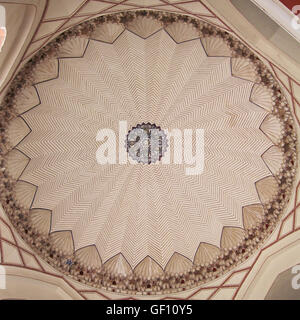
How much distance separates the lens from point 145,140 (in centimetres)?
941

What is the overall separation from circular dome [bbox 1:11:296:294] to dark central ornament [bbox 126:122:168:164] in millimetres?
29

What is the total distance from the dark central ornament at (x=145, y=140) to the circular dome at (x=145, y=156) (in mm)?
29

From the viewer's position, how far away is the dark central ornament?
9.41 m

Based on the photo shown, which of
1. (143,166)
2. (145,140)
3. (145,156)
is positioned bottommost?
(143,166)

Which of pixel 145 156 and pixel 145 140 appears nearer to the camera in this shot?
pixel 145 140

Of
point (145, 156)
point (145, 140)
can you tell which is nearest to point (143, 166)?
point (145, 156)

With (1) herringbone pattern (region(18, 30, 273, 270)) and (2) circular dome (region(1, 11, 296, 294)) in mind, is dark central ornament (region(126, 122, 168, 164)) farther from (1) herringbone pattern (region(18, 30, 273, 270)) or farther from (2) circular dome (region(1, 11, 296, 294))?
(1) herringbone pattern (region(18, 30, 273, 270))

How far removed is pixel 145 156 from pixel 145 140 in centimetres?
36

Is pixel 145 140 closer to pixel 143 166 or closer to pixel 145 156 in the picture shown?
pixel 145 156

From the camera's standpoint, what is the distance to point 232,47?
7852 mm

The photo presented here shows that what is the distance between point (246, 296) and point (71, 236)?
345 cm

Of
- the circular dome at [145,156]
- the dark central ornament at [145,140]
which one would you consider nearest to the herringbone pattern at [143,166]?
the circular dome at [145,156]

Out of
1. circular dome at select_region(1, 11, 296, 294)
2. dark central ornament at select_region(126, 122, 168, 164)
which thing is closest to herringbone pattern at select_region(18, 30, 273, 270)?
circular dome at select_region(1, 11, 296, 294)
